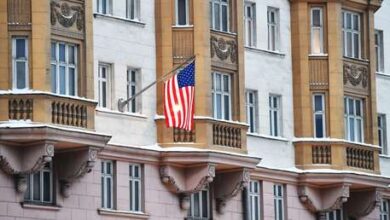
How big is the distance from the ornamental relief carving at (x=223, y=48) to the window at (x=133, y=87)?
3.13 m

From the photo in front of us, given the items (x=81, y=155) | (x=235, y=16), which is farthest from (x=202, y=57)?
(x=81, y=155)

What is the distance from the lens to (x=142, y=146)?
64312 millimetres

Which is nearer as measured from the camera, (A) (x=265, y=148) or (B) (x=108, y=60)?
(B) (x=108, y=60)

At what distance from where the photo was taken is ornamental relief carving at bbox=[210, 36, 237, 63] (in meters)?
66.8

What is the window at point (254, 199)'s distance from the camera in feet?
229

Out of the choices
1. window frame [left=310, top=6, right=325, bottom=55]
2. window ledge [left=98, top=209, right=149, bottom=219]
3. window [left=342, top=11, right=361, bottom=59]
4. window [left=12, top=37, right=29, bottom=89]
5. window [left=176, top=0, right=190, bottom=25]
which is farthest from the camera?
window [left=342, top=11, right=361, bottom=59]

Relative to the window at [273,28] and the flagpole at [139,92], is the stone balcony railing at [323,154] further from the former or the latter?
the flagpole at [139,92]

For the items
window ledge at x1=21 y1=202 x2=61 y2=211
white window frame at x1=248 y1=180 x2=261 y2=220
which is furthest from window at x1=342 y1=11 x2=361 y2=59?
window ledge at x1=21 y1=202 x2=61 y2=211

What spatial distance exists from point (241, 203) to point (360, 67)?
26.7ft

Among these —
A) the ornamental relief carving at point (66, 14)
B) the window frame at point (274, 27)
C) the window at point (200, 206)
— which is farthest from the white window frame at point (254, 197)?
the ornamental relief carving at point (66, 14)

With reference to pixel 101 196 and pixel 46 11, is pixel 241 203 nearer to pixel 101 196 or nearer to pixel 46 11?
pixel 101 196

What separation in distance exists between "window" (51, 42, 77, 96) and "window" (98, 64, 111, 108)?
2.38 meters

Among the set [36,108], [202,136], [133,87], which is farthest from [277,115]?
[36,108]

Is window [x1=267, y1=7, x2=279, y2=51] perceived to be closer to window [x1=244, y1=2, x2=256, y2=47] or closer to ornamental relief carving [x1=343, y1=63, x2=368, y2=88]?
window [x1=244, y1=2, x2=256, y2=47]
